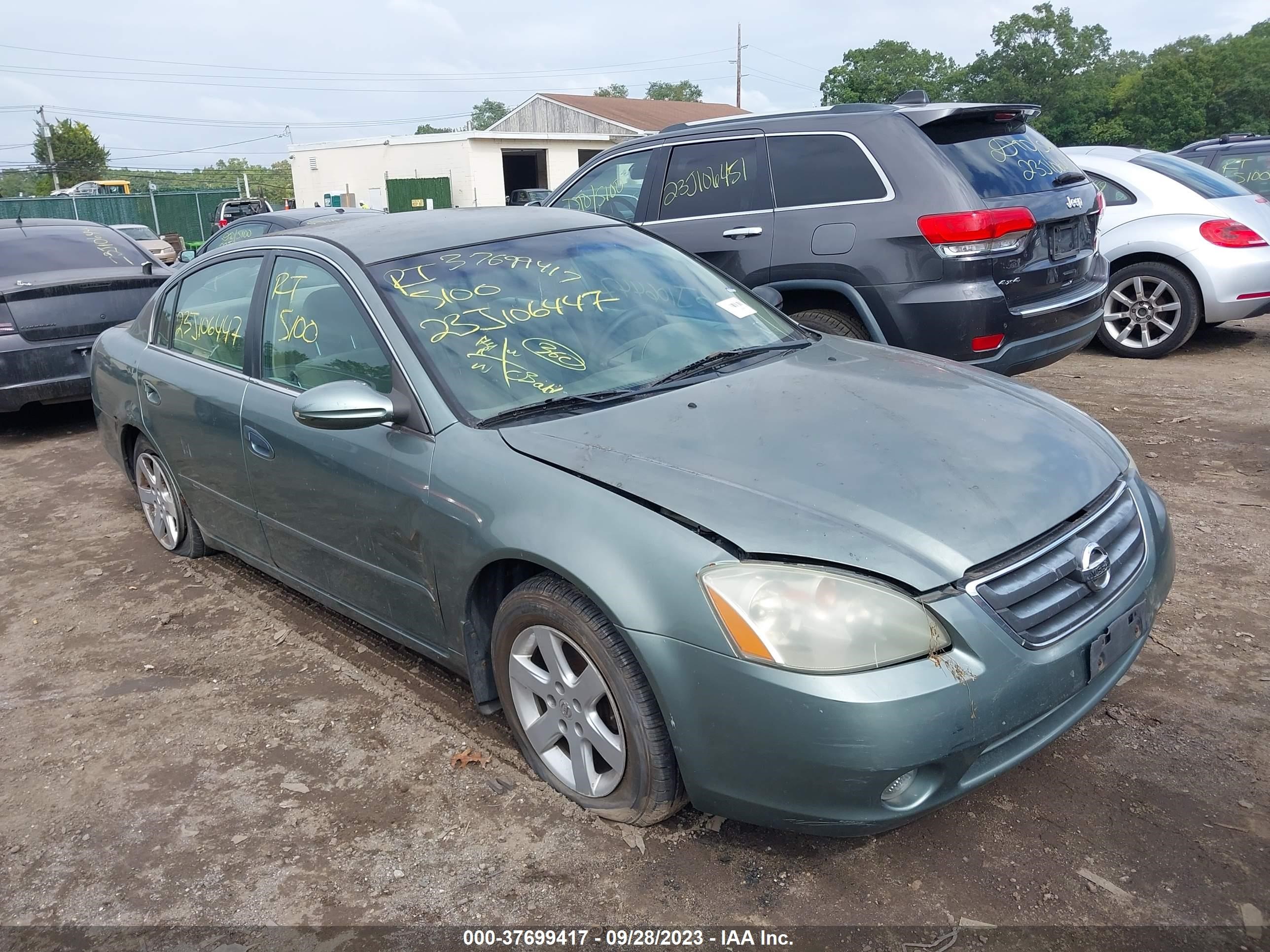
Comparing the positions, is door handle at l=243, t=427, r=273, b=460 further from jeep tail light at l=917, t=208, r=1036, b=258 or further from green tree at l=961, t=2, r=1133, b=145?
green tree at l=961, t=2, r=1133, b=145

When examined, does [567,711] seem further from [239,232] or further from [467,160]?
[467,160]

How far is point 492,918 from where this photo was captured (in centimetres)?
235

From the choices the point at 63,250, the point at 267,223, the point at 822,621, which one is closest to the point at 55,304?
the point at 63,250

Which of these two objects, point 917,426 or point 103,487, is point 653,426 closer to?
point 917,426

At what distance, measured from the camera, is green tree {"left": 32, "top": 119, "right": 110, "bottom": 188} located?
5906 centimetres

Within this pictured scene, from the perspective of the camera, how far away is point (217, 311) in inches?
160

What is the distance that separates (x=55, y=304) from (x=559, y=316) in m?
5.43

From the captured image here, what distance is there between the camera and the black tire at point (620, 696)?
238 centimetres

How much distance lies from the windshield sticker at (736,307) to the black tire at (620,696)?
5.01 ft

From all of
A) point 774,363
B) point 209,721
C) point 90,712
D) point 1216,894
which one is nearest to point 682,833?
point 1216,894

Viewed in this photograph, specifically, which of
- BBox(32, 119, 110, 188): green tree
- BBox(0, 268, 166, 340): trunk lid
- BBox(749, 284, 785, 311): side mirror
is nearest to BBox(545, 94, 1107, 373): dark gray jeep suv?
BBox(749, 284, 785, 311): side mirror

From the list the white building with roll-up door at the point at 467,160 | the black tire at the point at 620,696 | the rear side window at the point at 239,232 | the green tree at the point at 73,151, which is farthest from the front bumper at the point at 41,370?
the green tree at the point at 73,151

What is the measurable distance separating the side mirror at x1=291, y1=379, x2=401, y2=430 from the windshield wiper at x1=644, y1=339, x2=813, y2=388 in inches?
32.6

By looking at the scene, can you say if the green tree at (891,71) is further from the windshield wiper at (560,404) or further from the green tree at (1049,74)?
the windshield wiper at (560,404)
